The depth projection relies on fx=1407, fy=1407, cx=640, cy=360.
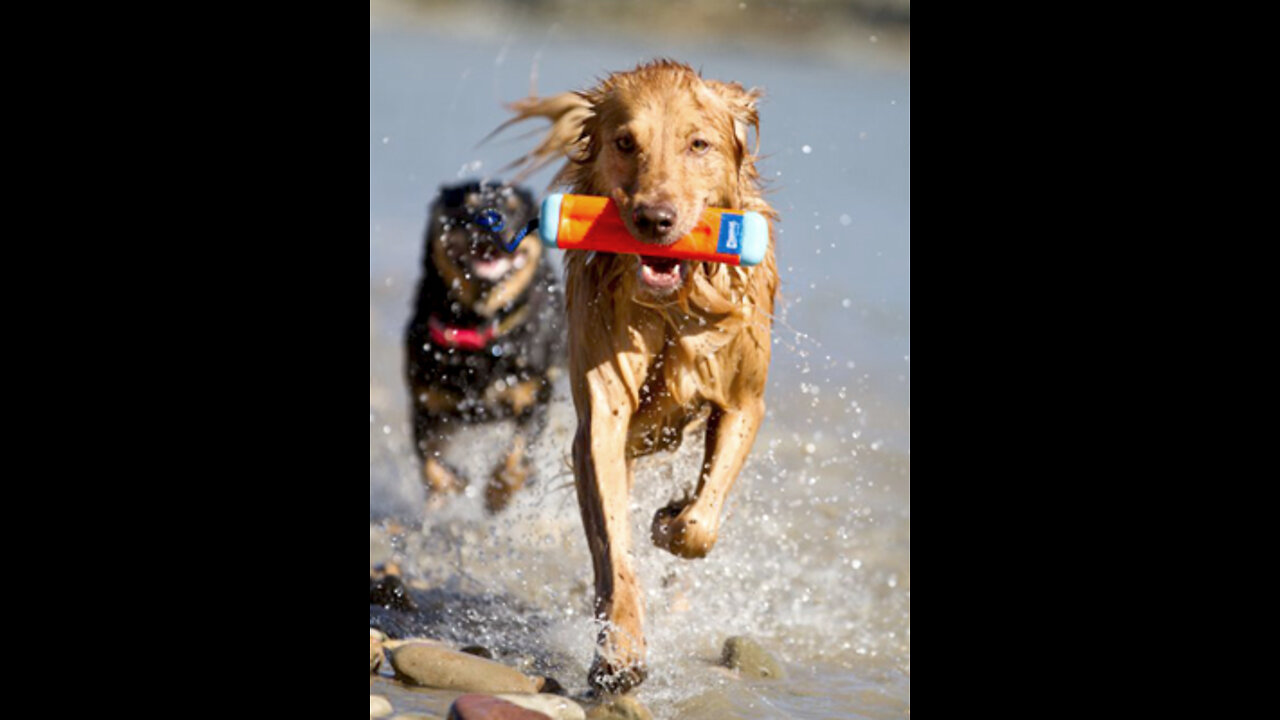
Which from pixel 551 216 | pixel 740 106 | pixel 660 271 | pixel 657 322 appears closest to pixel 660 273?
pixel 660 271

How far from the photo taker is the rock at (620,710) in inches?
150

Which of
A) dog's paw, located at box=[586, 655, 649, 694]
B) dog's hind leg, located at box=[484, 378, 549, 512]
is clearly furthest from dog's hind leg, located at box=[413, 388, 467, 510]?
dog's paw, located at box=[586, 655, 649, 694]

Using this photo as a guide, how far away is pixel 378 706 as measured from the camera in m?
3.89

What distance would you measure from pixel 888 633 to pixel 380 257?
8.25 ft

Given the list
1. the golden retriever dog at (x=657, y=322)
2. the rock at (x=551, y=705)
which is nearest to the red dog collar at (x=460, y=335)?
the golden retriever dog at (x=657, y=322)

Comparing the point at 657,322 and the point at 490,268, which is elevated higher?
the point at 490,268

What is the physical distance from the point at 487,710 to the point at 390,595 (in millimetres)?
1457

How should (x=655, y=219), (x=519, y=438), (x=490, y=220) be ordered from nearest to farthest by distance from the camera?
1. (x=655, y=219)
2. (x=490, y=220)
3. (x=519, y=438)

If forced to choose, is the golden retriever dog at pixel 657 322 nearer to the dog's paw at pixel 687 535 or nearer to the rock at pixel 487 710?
the dog's paw at pixel 687 535

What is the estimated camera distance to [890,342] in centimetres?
491

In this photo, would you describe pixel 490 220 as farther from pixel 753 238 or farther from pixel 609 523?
pixel 609 523

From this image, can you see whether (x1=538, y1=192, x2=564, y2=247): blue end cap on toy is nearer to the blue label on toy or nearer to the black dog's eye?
the blue label on toy

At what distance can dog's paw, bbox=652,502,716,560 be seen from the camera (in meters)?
4.13
